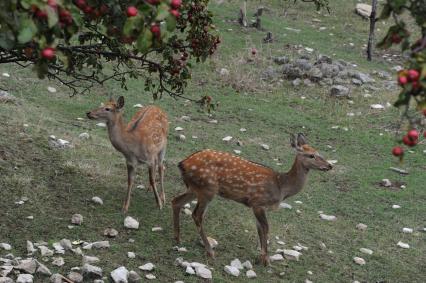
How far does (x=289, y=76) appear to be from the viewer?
15227 mm

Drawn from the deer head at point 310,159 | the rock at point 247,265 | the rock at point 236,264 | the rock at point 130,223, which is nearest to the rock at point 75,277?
the rock at point 130,223

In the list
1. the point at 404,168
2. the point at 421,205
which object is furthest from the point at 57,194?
the point at 404,168

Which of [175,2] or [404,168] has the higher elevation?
[175,2]

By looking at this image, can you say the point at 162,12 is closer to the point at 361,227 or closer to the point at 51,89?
the point at 361,227

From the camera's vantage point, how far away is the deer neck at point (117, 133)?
8.66 metres

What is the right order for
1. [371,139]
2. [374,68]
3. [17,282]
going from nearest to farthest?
1. [17,282]
2. [371,139]
3. [374,68]

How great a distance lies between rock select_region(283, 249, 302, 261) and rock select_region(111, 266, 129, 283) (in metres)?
1.97

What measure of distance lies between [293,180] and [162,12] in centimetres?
504

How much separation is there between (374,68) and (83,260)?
11443mm

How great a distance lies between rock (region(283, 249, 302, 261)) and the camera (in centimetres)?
796

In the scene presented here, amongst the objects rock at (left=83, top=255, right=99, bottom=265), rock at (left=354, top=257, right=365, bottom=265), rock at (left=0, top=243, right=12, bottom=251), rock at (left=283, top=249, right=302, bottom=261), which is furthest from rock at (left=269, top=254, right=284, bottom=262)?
rock at (left=0, top=243, right=12, bottom=251)

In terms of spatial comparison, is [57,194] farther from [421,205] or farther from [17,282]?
[421,205]

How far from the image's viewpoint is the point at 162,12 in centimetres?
344

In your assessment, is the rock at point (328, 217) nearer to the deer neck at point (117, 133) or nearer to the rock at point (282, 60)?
the deer neck at point (117, 133)
